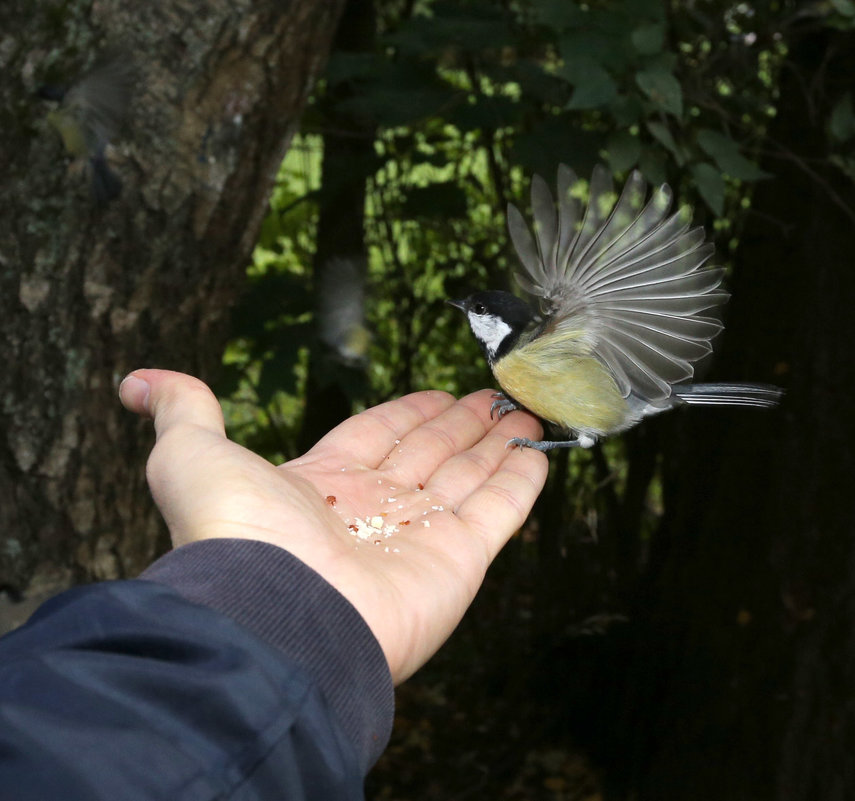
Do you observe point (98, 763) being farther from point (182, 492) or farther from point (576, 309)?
point (576, 309)

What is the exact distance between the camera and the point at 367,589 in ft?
3.93

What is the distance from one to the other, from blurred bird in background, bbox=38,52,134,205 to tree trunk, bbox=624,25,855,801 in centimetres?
178

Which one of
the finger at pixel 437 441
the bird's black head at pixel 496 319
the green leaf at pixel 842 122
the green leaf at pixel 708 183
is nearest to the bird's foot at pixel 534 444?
the finger at pixel 437 441

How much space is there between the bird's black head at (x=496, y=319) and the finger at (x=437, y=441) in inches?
5.6

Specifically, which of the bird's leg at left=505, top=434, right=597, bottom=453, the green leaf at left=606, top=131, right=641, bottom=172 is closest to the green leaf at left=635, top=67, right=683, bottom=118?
the green leaf at left=606, top=131, right=641, bottom=172

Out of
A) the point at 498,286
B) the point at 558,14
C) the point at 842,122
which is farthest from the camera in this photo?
the point at 498,286

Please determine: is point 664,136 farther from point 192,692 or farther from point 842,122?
point 192,692

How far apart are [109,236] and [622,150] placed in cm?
114

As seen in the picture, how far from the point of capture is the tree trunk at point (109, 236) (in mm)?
1897

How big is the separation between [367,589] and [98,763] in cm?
50

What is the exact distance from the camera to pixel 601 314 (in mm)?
1752

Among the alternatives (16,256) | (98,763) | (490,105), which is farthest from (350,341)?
(98,763)

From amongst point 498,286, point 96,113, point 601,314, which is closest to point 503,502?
point 601,314

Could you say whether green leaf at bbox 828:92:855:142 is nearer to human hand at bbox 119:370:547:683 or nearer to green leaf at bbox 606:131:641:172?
green leaf at bbox 606:131:641:172
